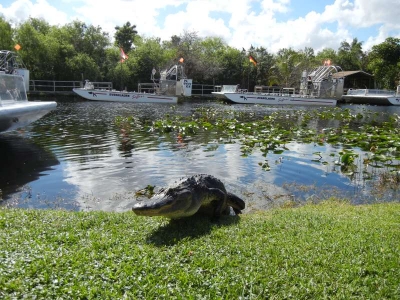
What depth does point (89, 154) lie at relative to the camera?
11461 millimetres

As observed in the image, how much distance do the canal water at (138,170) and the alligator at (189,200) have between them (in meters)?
1.76

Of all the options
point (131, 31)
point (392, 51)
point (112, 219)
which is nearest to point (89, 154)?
point (112, 219)

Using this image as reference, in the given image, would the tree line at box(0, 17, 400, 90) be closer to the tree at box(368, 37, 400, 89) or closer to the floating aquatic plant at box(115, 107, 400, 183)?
the tree at box(368, 37, 400, 89)

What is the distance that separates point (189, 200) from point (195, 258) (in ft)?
3.42

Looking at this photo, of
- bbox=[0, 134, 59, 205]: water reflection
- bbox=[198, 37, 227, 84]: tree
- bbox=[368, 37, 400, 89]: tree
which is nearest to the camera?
bbox=[0, 134, 59, 205]: water reflection

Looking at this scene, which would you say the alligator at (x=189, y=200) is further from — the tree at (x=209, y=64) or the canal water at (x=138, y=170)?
the tree at (x=209, y=64)

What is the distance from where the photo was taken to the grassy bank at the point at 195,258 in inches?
125

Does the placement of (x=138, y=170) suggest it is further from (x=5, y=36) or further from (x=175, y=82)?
(x=5, y=36)

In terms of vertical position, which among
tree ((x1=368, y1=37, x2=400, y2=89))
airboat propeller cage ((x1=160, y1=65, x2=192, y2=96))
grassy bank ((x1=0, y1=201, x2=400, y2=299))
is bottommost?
grassy bank ((x1=0, y1=201, x2=400, y2=299))

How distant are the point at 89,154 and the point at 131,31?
54.8m

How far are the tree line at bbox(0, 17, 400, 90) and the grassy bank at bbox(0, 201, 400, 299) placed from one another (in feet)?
109

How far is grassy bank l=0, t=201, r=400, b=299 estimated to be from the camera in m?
3.18

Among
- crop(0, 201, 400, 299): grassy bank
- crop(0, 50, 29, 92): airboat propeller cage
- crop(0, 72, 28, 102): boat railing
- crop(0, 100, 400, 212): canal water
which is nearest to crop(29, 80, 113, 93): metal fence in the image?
crop(0, 50, 29, 92): airboat propeller cage

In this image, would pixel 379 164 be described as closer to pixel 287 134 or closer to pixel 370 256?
pixel 287 134
